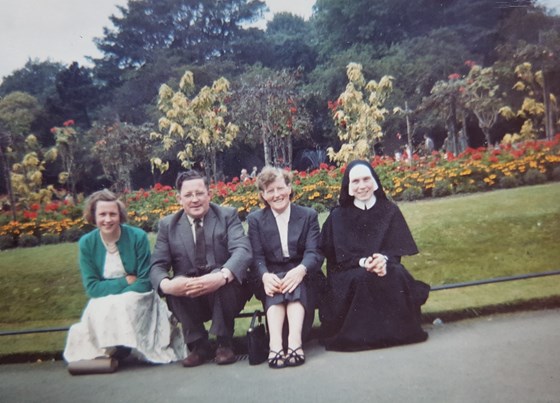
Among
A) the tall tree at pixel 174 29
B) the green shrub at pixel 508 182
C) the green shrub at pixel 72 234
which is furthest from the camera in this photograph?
the green shrub at pixel 508 182

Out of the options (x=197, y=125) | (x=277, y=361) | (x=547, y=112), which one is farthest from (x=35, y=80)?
(x=547, y=112)

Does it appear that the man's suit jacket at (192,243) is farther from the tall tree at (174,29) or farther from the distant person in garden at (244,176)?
the tall tree at (174,29)

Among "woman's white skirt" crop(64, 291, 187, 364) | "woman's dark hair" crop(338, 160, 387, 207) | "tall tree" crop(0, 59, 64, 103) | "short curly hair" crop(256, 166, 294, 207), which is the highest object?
"tall tree" crop(0, 59, 64, 103)

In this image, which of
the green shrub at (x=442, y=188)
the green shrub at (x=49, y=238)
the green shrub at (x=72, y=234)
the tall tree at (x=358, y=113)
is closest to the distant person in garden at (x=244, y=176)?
the tall tree at (x=358, y=113)

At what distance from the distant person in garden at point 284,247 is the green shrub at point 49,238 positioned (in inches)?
93.0

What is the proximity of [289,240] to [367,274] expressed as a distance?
0.59 meters

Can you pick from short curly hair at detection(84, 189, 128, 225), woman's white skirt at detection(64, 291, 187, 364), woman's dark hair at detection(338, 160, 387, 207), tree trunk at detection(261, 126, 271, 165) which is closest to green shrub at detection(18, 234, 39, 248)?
short curly hair at detection(84, 189, 128, 225)

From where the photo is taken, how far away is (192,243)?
329cm

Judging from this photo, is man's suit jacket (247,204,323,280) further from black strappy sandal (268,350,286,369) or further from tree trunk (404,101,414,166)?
tree trunk (404,101,414,166)

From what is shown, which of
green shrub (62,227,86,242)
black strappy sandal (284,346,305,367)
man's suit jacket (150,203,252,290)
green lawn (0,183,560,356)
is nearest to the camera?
black strappy sandal (284,346,305,367)

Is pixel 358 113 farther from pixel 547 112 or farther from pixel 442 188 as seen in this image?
pixel 547 112

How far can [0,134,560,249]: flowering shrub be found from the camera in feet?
14.6

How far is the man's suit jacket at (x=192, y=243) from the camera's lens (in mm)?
3260

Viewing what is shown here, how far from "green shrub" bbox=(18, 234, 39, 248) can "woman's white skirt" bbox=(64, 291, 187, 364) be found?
1770 mm
